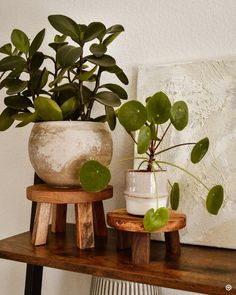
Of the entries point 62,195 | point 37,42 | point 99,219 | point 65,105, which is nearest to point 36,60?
point 37,42

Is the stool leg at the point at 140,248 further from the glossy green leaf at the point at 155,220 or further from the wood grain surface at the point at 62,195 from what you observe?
the wood grain surface at the point at 62,195

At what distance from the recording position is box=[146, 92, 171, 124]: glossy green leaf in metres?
0.77

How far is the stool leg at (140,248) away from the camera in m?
0.79

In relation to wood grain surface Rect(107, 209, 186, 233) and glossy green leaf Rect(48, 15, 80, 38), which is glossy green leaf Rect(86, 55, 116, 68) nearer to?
glossy green leaf Rect(48, 15, 80, 38)

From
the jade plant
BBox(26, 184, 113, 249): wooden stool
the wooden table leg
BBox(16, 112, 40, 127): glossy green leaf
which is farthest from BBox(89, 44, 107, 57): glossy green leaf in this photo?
the wooden table leg

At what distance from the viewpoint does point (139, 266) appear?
79 cm

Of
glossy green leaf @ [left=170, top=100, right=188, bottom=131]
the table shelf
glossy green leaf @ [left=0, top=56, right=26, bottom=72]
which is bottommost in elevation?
the table shelf

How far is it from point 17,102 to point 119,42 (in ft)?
1.29

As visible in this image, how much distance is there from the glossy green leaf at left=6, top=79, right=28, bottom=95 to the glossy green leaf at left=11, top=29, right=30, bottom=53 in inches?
3.4

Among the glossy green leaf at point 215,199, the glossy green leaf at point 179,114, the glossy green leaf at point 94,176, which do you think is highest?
the glossy green leaf at point 179,114

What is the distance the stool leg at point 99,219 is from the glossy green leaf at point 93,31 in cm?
44

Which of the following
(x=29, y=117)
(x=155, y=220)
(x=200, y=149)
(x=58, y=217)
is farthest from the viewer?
(x=58, y=217)

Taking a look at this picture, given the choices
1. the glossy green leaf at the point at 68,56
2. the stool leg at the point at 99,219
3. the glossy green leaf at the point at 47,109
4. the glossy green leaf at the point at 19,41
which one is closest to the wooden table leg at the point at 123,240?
the stool leg at the point at 99,219

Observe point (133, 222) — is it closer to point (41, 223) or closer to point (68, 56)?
point (41, 223)
